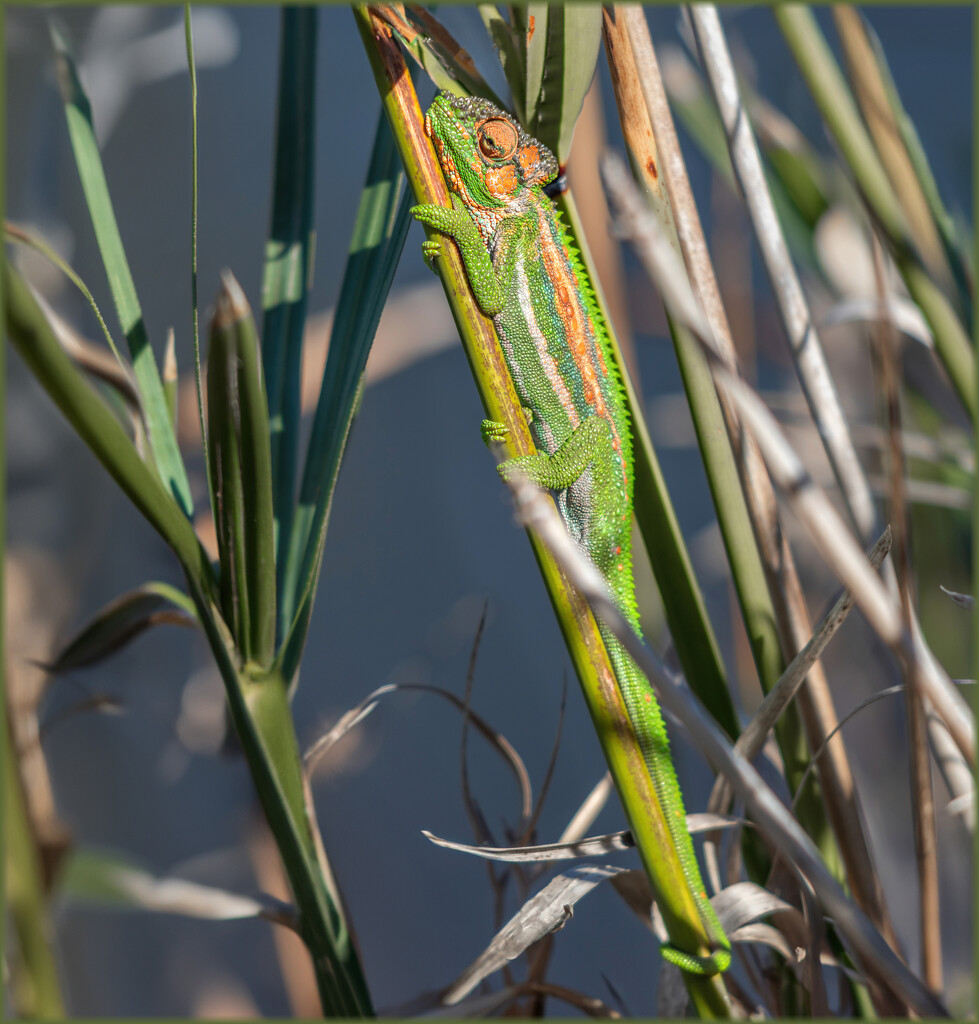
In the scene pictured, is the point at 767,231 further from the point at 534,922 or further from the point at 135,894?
the point at 135,894

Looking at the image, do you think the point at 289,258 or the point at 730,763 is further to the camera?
the point at 289,258

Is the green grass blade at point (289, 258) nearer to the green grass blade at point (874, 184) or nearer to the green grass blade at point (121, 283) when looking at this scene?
the green grass blade at point (121, 283)

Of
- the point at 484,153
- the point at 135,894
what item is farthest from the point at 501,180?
the point at 135,894

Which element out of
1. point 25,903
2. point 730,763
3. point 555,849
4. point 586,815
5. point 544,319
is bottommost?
point 586,815

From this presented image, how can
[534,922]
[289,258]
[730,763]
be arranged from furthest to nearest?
[289,258] < [534,922] < [730,763]

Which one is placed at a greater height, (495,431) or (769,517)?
(495,431)

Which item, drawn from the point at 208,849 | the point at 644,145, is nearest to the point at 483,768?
the point at 208,849

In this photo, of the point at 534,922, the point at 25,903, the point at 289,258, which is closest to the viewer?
the point at 25,903
